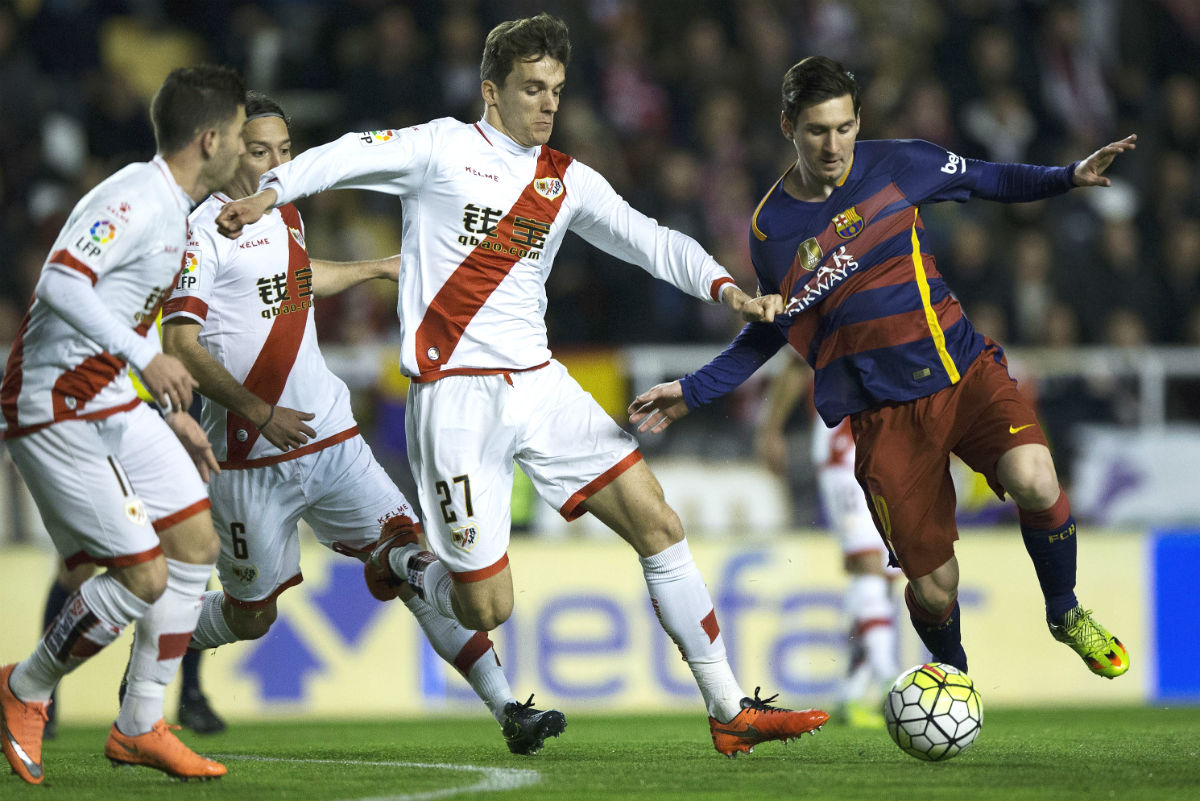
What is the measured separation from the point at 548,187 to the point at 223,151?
4.38ft

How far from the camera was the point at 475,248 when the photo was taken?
6.15 m

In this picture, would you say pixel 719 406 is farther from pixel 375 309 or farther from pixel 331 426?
pixel 331 426

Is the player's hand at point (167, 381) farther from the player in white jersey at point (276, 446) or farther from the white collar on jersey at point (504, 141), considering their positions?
the white collar on jersey at point (504, 141)

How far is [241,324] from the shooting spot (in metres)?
6.54

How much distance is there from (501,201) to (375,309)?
5727 millimetres

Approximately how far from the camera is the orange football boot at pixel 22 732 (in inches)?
217

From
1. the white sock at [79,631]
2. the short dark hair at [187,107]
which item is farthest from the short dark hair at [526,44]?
the white sock at [79,631]

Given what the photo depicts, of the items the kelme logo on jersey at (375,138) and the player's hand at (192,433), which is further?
the kelme logo on jersey at (375,138)

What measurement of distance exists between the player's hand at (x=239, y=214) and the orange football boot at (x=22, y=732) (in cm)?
→ 181

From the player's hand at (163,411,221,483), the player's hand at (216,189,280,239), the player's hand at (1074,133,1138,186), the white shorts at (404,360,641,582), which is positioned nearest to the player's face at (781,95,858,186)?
the player's hand at (1074,133,1138,186)

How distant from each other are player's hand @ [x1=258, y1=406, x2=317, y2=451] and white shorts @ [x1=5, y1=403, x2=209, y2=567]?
0.74 metres

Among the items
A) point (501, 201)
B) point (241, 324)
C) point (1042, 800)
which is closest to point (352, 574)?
point (241, 324)

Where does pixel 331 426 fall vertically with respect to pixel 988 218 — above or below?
below

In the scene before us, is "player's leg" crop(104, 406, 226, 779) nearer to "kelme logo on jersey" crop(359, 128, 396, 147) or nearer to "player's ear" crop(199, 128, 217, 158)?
"player's ear" crop(199, 128, 217, 158)
